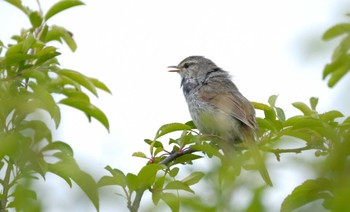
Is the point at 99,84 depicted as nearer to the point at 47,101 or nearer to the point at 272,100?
the point at 47,101

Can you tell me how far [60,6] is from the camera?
407cm

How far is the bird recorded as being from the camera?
19.2 ft

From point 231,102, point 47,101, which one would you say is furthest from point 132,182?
point 231,102

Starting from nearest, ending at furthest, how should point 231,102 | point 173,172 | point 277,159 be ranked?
point 277,159, point 173,172, point 231,102

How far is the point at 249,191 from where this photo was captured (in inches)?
46.8

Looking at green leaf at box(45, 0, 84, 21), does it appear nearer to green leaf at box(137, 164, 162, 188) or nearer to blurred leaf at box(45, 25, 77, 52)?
blurred leaf at box(45, 25, 77, 52)

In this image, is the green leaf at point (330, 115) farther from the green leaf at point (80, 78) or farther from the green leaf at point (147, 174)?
the green leaf at point (80, 78)

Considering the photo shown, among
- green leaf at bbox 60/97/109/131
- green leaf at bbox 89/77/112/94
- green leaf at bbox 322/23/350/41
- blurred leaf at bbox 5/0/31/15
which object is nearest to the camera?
green leaf at bbox 322/23/350/41

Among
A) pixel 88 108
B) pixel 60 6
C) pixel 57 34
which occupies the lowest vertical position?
pixel 88 108

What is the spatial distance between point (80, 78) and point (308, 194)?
7.13 ft

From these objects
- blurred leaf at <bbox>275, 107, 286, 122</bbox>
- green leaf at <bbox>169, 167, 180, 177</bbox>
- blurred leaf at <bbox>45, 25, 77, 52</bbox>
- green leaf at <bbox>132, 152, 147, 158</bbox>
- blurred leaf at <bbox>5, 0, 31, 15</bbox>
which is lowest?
green leaf at <bbox>169, 167, 180, 177</bbox>

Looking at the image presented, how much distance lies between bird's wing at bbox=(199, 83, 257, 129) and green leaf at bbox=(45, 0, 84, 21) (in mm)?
2200

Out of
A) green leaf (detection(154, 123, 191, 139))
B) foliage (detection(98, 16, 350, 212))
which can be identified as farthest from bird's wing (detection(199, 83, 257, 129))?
green leaf (detection(154, 123, 191, 139))

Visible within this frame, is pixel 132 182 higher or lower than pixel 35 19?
lower
